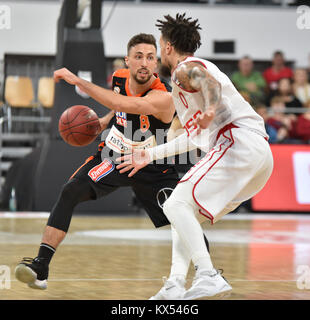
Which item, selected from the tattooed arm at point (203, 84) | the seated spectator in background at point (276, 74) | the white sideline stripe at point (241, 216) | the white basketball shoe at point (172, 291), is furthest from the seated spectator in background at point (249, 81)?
the white basketball shoe at point (172, 291)

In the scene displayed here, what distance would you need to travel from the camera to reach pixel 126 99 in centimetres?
505

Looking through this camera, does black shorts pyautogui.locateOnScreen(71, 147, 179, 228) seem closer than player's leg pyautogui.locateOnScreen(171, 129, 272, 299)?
No

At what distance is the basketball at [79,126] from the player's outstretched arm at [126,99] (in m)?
0.57

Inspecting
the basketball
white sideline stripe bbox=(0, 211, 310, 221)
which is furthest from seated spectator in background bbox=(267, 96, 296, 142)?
the basketball

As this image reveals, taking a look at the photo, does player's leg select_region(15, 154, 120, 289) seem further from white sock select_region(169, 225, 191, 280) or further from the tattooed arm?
the tattooed arm

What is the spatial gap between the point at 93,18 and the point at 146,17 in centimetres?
622

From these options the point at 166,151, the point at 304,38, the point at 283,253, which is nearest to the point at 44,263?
the point at 166,151

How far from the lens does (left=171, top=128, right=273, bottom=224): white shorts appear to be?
4574 mm

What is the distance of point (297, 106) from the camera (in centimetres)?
1686

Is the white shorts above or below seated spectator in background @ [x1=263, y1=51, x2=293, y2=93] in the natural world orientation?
below

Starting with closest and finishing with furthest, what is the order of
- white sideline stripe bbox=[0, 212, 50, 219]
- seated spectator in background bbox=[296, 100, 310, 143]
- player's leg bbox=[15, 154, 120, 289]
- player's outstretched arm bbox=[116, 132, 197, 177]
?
player's outstretched arm bbox=[116, 132, 197, 177] → player's leg bbox=[15, 154, 120, 289] → white sideline stripe bbox=[0, 212, 50, 219] → seated spectator in background bbox=[296, 100, 310, 143]

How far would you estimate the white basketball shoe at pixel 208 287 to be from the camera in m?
4.32

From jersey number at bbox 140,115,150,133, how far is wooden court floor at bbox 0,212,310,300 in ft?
4.23

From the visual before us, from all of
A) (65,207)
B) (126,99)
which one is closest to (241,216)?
(65,207)
